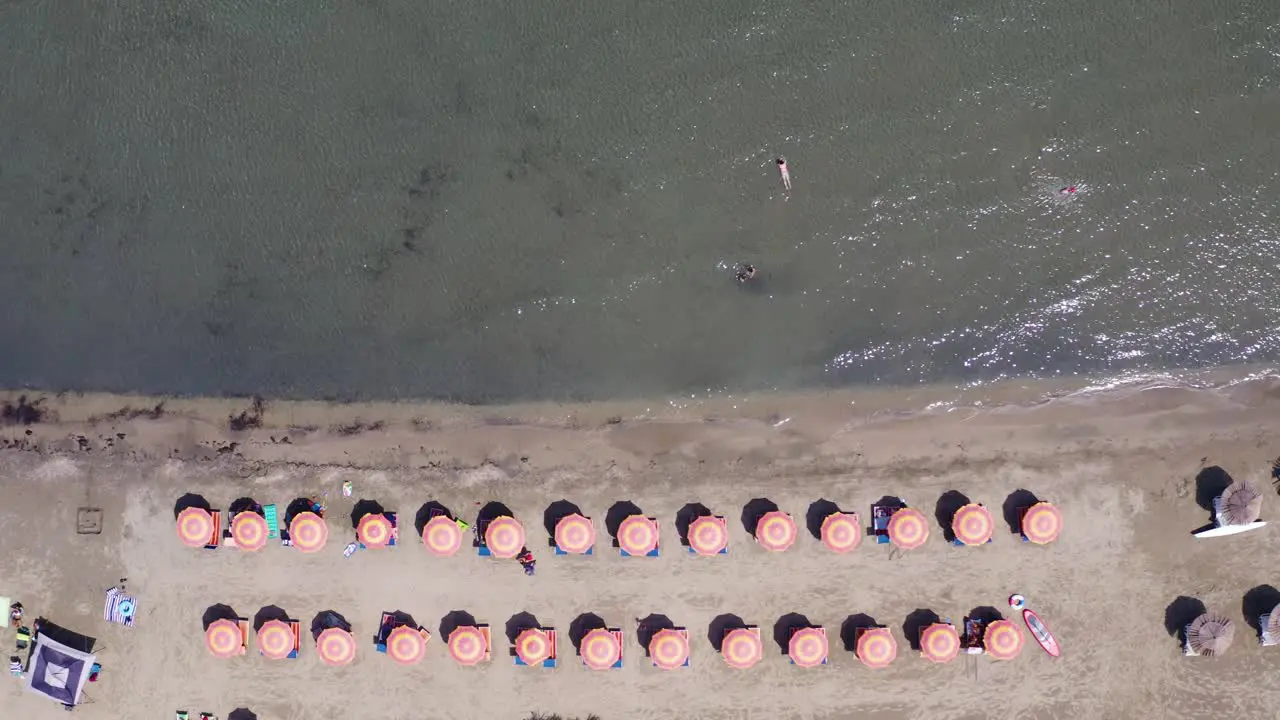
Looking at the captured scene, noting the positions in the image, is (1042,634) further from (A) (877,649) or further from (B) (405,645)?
(B) (405,645)

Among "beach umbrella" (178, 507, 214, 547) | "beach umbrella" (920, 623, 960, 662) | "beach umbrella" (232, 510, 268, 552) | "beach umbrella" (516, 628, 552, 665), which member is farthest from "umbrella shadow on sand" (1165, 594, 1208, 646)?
"beach umbrella" (178, 507, 214, 547)

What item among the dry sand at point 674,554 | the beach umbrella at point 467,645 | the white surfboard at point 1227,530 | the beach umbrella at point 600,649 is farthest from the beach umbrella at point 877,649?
the beach umbrella at point 467,645

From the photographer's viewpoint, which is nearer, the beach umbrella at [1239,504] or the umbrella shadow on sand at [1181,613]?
the beach umbrella at [1239,504]

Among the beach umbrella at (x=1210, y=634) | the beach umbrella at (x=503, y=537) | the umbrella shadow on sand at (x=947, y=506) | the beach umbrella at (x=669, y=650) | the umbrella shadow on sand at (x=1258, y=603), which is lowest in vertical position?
the beach umbrella at (x=669, y=650)

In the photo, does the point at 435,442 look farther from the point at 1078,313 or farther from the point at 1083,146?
the point at 1083,146

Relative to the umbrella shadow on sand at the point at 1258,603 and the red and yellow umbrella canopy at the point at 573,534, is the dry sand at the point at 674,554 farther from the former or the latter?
the red and yellow umbrella canopy at the point at 573,534

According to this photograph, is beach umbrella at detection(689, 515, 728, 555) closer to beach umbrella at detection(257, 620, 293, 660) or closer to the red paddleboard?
the red paddleboard

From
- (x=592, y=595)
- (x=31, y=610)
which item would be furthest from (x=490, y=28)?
(x=31, y=610)
